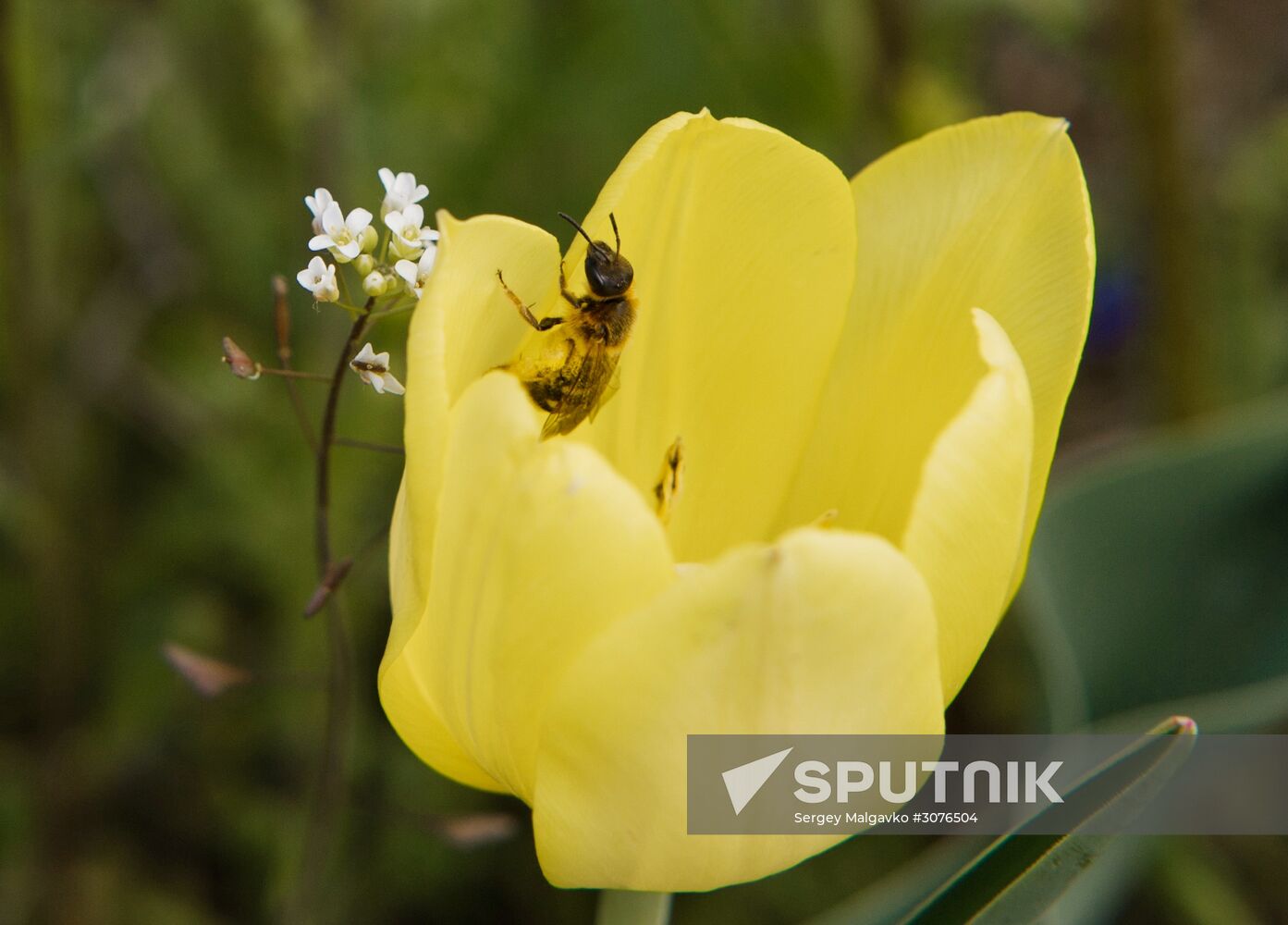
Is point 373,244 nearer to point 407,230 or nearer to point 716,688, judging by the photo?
point 407,230

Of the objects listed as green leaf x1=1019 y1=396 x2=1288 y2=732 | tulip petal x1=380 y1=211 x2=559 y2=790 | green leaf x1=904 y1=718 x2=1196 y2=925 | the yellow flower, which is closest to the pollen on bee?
the yellow flower

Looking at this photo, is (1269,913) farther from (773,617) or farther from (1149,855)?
(773,617)

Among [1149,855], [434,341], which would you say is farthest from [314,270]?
[1149,855]

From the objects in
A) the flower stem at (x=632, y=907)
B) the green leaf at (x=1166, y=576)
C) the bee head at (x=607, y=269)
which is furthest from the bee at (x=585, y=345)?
the green leaf at (x=1166, y=576)

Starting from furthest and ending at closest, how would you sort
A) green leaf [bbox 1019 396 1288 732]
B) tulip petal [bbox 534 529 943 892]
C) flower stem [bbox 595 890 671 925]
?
green leaf [bbox 1019 396 1288 732], flower stem [bbox 595 890 671 925], tulip petal [bbox 534 529 943 892]

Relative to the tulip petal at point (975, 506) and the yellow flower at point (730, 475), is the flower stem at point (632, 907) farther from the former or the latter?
the tulip petal at point (975, 506)

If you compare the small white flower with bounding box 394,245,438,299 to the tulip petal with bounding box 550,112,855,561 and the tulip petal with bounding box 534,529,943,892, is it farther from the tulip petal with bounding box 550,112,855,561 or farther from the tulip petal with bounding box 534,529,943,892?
the tulip petal with bounding box 534,529,943,892
